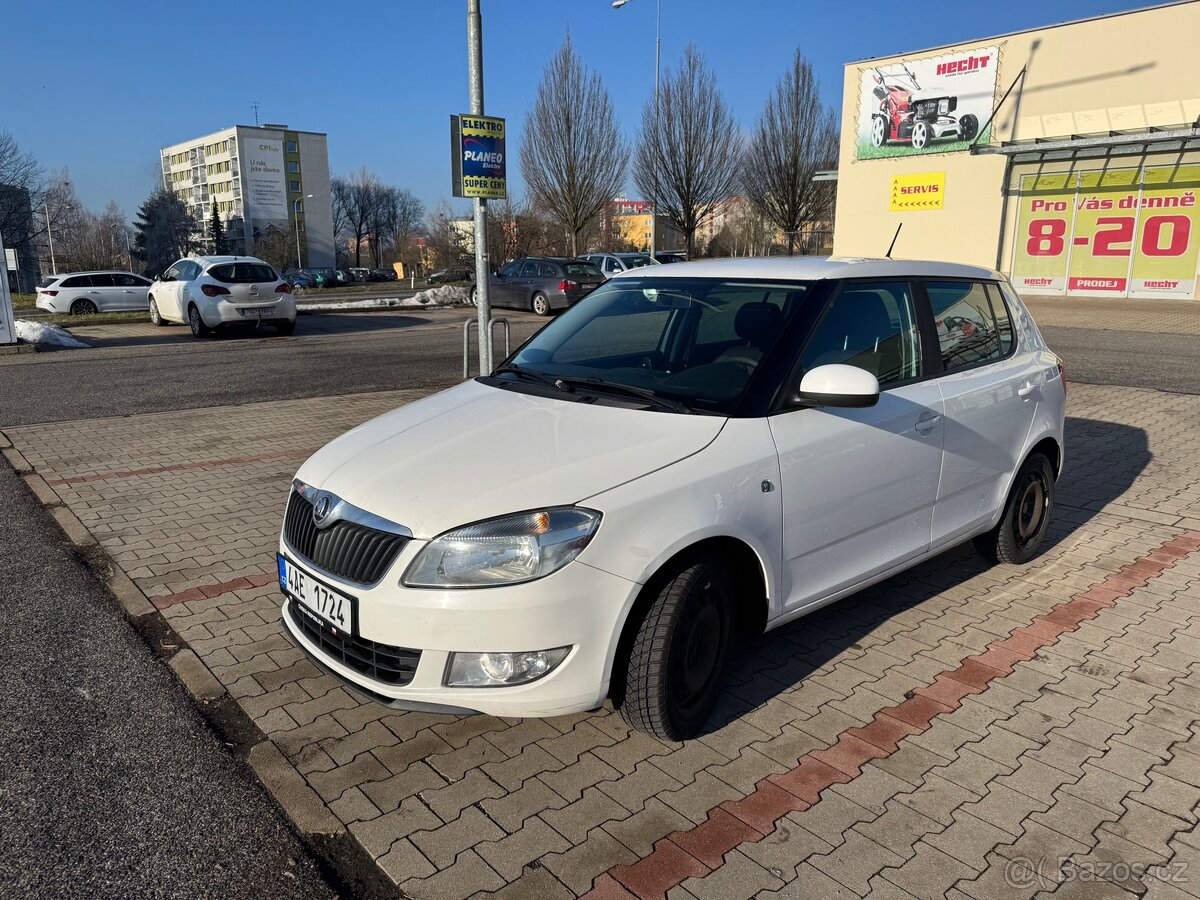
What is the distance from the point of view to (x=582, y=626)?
2.76 metres

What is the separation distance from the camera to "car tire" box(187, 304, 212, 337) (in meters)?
17.6

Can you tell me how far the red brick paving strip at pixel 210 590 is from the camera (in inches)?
177

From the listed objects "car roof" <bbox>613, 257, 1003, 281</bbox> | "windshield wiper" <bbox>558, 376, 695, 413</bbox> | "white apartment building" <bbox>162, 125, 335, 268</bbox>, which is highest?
"white apartment building" <bbox>162, 125, 335, 268</bbox>

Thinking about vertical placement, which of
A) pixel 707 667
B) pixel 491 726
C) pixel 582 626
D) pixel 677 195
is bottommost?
pixel 491 726

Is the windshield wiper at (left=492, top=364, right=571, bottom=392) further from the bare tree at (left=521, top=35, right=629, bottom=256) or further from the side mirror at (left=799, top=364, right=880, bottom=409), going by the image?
the bare tree at (left=521, top=35, right=629, bottom=256)

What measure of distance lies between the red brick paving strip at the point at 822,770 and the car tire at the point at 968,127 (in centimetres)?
2656

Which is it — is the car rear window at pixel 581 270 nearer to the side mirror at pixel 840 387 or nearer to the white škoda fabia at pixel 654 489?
the white škoda fabia at pixel 654 489

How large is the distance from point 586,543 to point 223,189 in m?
135

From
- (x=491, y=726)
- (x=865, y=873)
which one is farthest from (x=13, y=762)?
(x=865, y=873)

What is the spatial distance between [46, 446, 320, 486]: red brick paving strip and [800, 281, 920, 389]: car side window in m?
4.89

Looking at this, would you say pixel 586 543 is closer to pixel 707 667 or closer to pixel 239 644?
pixel 707 667

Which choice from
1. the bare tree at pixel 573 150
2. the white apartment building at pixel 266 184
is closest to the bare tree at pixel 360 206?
the white apartment building at pixel 266 184

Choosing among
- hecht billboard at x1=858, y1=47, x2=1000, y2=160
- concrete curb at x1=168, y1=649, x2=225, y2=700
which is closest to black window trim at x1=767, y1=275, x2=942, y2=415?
concrete curb at x1=168, y1=649, x2=225, y2=700

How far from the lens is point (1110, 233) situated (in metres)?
25.4
